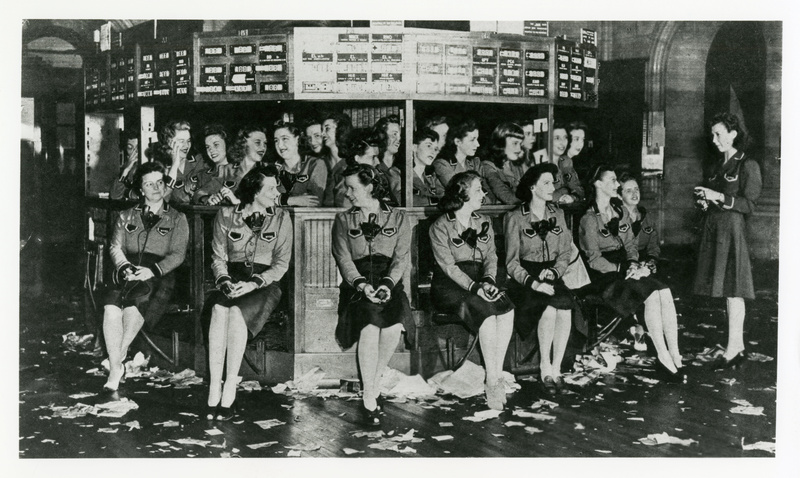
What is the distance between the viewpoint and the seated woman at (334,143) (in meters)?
5.24

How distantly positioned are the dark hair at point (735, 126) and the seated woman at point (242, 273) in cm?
254

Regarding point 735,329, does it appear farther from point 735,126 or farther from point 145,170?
point 145,170

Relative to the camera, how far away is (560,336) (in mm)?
5316

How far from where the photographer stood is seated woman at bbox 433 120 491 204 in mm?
5320

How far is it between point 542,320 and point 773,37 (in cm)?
206

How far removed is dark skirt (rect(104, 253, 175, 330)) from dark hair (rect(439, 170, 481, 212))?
1.58 meters

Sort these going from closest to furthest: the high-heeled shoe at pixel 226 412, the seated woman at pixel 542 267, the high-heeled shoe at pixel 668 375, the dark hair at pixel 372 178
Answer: the high-heeled shoe at pixel 226 412 < the dark hair at pixel 372 178 < the seated woman at pixel 542 267 < the high-heeled shoe at pixel 668 375

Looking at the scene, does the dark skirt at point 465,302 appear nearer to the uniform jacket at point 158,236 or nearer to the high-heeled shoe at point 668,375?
the high-heeled shoe at point 668,375

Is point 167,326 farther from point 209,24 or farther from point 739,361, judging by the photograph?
point 739,361

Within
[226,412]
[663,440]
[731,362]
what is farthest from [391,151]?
[731,362]

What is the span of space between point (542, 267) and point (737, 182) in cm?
125

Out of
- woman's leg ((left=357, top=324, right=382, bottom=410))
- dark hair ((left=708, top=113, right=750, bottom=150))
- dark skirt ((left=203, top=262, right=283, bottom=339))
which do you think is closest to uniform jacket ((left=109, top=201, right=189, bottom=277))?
dark skirt ((left=203, top=262, right=283, bottom=339))

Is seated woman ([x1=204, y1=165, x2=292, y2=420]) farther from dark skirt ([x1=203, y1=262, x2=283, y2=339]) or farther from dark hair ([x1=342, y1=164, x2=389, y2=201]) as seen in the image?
dark hair ([x1=342, y1=164, x2=389, y2=201])

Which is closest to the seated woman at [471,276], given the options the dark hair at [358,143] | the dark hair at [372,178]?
the dark hair at [372,178]
